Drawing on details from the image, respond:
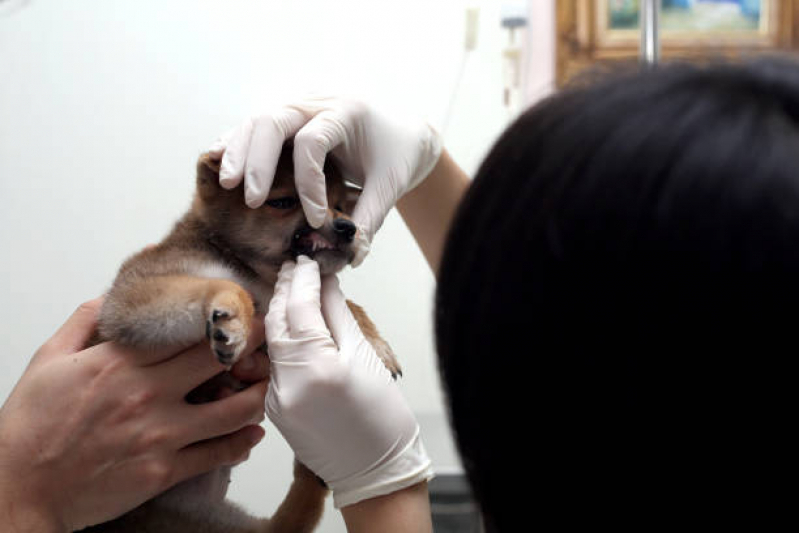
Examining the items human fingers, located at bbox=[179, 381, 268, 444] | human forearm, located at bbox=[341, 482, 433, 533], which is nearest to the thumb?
human fingers, located at bbox=[179, 381, 268, 444]

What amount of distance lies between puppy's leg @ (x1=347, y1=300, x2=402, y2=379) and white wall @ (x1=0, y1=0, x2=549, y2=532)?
1.95ft

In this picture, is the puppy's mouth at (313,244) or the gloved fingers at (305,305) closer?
the gloved fingers at (305,305)

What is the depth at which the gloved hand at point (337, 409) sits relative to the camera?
112 cm

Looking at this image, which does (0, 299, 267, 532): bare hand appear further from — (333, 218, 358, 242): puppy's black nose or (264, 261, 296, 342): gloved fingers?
(333, 218, 358, 242): puppy's black nose

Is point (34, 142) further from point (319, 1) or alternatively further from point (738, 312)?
point (738, 312)

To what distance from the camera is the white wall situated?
2.09 m

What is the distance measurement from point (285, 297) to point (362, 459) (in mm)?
316

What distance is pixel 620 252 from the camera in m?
0.52

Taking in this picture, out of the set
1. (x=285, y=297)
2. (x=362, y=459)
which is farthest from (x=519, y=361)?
(x=285, y=297)

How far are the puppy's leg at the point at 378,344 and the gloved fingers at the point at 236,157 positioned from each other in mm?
396

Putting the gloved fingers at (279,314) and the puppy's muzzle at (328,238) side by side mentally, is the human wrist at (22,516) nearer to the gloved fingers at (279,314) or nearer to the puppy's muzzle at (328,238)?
the gloved fingers at (279,314)

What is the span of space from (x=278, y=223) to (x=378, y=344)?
320 millimetres

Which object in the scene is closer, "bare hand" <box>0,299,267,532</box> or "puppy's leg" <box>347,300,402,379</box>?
"bare hand" <box>0,299,267,532</box>

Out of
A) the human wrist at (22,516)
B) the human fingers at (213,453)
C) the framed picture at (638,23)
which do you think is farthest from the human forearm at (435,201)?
the human wrist at (22,516)
